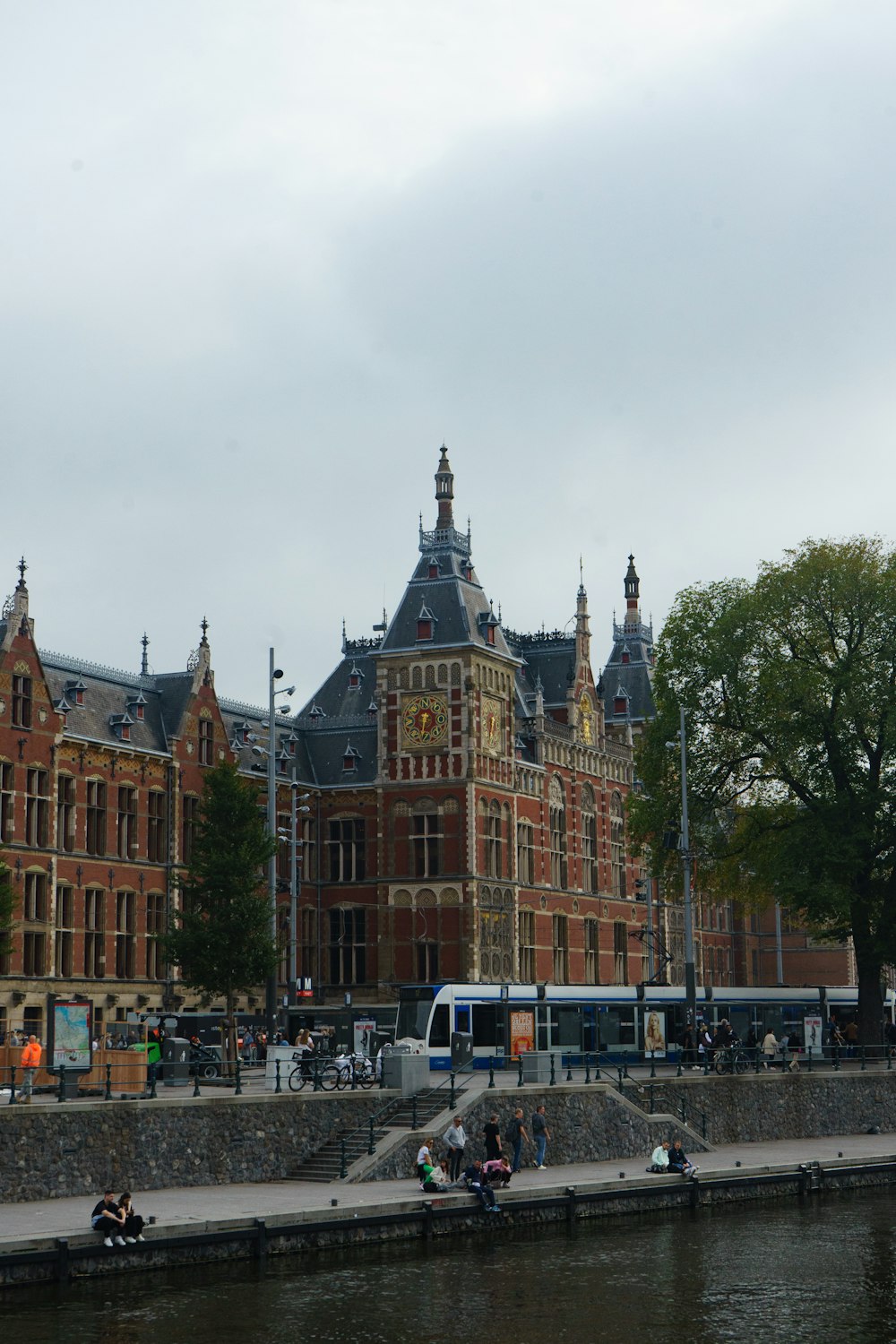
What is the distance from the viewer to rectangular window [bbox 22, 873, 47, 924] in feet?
200

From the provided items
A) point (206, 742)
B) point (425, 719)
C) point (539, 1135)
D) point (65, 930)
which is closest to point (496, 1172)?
point (539, 1135)

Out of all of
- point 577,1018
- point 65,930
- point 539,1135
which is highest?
point 65,930

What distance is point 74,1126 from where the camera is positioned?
34.5 meters

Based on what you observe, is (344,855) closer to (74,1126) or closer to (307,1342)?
(74,1126)

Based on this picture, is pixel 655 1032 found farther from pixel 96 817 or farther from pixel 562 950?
pixel 562 950

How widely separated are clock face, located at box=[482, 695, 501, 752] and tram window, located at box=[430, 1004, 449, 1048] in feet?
76.5

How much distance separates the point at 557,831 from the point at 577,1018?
2767cm

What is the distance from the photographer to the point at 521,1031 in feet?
183

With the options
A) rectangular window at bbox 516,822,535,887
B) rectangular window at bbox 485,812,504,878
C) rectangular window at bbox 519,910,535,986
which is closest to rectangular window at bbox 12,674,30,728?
rectangular window at bbox 485,812,504,878

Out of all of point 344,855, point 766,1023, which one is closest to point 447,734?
point 344,855

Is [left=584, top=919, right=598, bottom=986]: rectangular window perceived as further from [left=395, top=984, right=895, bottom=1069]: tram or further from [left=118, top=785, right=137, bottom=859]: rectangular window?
[left=118, top=785, right=137, bottom=859]: rectangular window

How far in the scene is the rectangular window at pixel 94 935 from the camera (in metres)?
64.1

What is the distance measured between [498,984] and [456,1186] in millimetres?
18704

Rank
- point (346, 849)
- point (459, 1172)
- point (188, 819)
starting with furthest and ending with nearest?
point (346, 849), point (188, 819), point (459, 1172)
